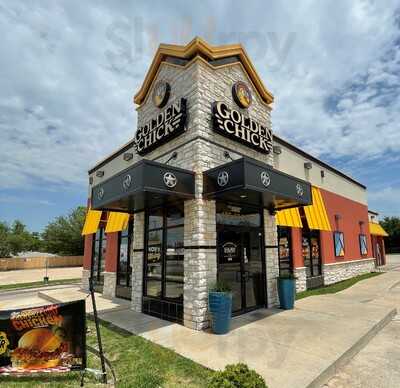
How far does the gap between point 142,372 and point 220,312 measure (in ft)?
7.49

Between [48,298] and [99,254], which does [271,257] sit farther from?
[48,298]

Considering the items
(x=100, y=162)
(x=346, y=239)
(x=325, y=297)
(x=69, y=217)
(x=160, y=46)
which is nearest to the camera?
(x=160, y=46)

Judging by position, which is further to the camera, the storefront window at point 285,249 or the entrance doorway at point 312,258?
the entrance doorway at point 312,258

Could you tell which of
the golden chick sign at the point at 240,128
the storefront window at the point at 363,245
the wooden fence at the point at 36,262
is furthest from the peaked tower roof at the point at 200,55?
the wooden fence at the point at 36,262

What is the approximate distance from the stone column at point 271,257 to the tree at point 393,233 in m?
53.9

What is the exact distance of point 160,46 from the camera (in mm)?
9320

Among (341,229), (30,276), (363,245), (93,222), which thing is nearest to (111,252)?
(93,222)

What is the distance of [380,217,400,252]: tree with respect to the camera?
51375 mm

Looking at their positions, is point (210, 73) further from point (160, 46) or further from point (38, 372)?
point (38, 372)

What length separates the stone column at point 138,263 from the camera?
8.73m

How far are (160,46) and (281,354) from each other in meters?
9.36

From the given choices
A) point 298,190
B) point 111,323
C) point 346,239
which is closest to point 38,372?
point 111,323

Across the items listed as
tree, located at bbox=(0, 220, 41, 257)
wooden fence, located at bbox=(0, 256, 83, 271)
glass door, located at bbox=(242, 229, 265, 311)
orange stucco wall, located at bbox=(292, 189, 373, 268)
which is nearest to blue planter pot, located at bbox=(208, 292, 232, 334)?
glass door, located at bbox=(242, 229, 265, 311)

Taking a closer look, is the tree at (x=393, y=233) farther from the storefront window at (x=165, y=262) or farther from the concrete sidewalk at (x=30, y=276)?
the storefront window at (x=165, y=262)
